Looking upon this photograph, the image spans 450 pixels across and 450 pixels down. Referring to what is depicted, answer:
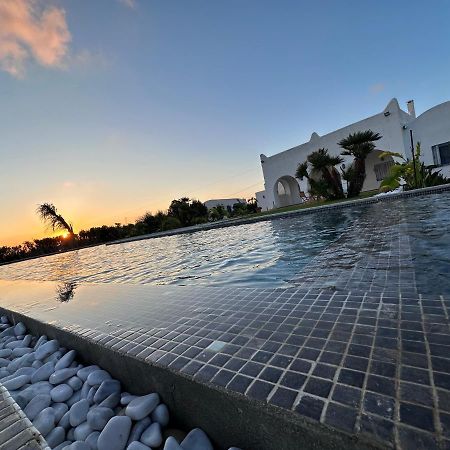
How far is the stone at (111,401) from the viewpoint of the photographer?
5.06 ft

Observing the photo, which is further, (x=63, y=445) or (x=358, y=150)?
(x=358, y=150)

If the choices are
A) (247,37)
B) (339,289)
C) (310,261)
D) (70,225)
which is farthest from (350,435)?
(70,225)

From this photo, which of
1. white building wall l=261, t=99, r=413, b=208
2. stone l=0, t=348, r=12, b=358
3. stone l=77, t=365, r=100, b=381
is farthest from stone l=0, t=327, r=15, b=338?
white building wall l=261, t=99, r=413, b=208

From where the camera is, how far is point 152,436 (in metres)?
1.25

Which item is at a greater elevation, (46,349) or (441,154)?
(441,154)

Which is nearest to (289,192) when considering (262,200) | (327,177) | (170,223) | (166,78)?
(262,200)

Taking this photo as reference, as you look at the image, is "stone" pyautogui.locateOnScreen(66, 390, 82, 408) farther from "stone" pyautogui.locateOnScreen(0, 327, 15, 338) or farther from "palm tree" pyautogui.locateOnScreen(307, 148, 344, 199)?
"palm tree" pyautogui.locateOnScreen(307, 148, 344, 199)

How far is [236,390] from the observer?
3.64ft

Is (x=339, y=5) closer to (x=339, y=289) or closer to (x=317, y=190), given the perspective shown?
(x=317, y=190)

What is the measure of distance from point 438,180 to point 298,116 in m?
8.90

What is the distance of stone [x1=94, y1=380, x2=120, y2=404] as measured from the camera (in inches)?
62.9

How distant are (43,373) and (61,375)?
23 centimetres

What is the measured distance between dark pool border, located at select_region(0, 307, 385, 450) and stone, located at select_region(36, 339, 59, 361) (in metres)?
0.82

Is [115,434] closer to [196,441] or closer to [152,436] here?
[152,436]
